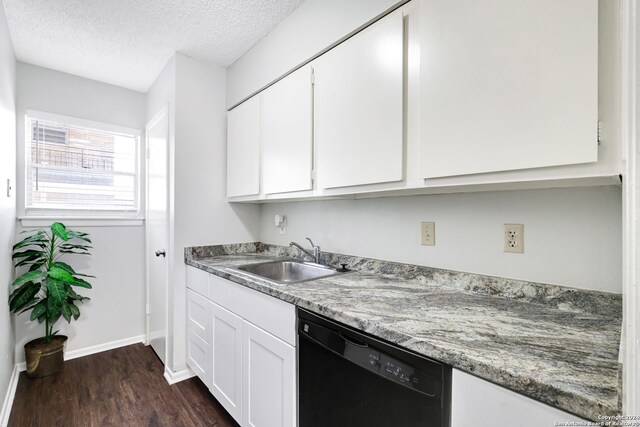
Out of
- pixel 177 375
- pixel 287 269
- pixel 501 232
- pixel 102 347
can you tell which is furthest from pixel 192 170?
pixel 501 232

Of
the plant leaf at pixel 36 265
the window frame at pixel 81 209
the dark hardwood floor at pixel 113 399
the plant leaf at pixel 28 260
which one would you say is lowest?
the dark hardwood floor at pixel 113 399

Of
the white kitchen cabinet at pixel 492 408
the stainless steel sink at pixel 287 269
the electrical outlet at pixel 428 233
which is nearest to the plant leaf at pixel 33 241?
the stainless steel sink at pixel 287 269

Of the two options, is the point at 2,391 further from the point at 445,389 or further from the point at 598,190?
the point at 598,190

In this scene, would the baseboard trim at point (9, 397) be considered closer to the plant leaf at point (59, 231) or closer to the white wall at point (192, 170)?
the white wall at point (192, 170)

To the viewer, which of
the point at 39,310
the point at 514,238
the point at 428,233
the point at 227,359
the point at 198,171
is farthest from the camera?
the point at 198,171

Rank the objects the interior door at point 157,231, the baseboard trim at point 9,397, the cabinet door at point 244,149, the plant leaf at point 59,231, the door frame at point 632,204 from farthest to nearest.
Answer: the interior door at point 157,231 → the plant leaf at point 59,231 → the cabinet door at point 244,149 → the baseboard trim at point 9,397 → the door frame at point 632,204

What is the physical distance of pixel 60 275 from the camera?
2133 mm

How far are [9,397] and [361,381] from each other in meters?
2.41

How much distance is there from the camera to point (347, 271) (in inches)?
69.2

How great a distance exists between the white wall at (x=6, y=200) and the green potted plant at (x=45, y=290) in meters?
0.11

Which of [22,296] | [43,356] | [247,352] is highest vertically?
[22,296]

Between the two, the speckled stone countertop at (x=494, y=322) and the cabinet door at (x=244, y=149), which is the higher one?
the cabinet door at (x=244, y=149)

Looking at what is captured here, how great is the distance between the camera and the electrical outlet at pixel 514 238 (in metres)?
1.17

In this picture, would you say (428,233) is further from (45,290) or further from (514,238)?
(45,290)
